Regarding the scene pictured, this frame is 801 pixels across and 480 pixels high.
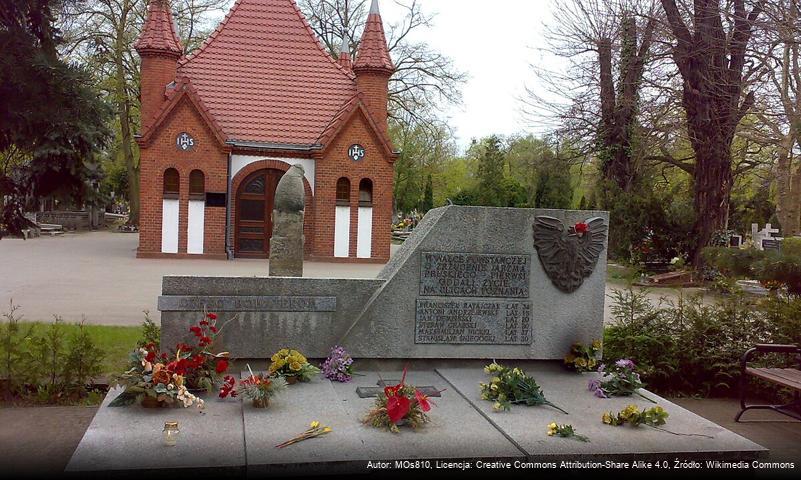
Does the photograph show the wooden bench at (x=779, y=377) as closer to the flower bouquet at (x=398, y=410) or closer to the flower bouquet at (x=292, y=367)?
the flower bouquet at (x=398, y=410)

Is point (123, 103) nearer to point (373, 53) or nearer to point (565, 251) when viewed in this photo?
point (373, 53)

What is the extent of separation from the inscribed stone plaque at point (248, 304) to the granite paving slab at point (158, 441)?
44.1 inches

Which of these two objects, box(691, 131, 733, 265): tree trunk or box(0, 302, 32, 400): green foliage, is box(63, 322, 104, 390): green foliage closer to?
box(0, 302, 32, 400): green foliage

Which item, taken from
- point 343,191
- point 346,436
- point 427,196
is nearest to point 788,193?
point 343,191

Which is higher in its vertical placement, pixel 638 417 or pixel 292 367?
pixel 292 367

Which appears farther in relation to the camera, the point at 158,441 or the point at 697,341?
the point at 697,341

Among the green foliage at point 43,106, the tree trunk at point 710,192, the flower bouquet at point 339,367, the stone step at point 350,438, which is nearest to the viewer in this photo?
the stone step at point 350,438

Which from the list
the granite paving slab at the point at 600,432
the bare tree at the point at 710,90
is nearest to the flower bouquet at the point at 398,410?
the granite paving slab at the point at 600,432

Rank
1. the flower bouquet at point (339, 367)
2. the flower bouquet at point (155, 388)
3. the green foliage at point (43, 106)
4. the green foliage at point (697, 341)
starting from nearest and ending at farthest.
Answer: the flower bouquet at point (155, 388) → the green foliage at point (43, 106) → the flower bouquet at point (339, 367) → the green foliage at point (697, 341)

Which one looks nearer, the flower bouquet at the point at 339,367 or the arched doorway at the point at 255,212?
the flower bouquet at the point at 339,367

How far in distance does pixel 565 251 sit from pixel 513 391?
70.0 inches

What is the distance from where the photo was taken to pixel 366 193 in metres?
24.0

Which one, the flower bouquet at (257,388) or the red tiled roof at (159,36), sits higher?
the red tiled roof at (159,36)

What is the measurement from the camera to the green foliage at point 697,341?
7.68 metres
